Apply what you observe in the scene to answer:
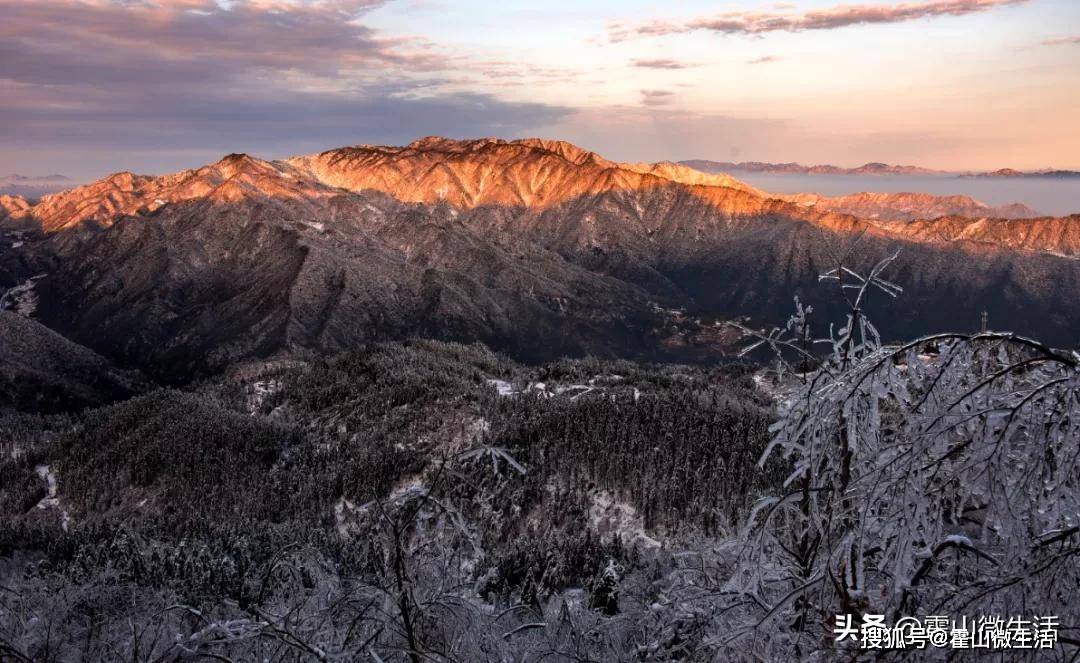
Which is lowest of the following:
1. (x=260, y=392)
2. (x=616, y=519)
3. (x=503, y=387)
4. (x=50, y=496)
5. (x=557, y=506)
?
(x=50, y=496)

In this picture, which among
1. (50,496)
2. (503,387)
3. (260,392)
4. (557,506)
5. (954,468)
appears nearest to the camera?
(954,468)

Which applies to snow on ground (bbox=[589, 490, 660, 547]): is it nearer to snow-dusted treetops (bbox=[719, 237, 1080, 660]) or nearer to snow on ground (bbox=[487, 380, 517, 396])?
snow on ground (bbox=[487, 380, 517, 396])

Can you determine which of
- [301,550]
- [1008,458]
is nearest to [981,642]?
[1008,458]

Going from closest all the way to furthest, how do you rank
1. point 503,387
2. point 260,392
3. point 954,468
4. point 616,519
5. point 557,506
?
point 954,468 < point 616,519 < point 557,506 < point 503,387 < point 260,392

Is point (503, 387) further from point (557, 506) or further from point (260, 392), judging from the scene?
point (260, 392)

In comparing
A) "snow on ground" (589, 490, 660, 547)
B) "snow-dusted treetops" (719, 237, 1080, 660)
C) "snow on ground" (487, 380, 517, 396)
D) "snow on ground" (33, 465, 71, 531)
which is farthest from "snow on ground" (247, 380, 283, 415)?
"snow-dusted treetops" (719, 237, 1080, 660)

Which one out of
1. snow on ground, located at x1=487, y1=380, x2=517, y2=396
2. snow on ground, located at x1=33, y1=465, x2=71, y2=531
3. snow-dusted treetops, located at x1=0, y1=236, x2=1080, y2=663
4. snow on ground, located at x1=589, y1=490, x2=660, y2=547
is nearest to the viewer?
snow-dusted treetops, located at x1=0, y1=236, x2=1080, y2=663

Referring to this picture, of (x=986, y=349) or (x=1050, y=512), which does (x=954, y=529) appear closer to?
(x=1050, y=512)

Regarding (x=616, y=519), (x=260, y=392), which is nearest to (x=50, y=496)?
(x=260, y=392)

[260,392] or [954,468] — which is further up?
[954,468]

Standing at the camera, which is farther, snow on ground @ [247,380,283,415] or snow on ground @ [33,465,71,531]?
snow on ground @ [247,380,283,415]
